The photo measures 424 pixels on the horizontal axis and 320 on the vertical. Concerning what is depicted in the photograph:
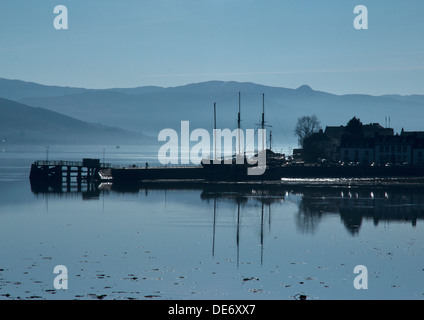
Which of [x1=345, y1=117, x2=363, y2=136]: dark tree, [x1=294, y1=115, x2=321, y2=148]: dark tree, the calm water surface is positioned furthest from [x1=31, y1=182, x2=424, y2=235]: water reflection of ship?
[x1=294, y1=115, x2=321, y2=148]: dark tree

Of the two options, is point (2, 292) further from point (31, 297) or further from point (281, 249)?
point (281, 249)

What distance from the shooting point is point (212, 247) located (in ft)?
146

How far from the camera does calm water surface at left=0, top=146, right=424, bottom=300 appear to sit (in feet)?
108

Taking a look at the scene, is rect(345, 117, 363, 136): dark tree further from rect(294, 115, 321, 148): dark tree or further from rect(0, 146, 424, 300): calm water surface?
rect(0, 146, 424, 300): calm water surface

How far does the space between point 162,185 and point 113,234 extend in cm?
5006

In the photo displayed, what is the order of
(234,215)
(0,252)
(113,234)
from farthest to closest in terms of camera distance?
1. (234,215)
2. (113,234)
3. (0,252)

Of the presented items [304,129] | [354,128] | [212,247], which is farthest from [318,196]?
[304,129]

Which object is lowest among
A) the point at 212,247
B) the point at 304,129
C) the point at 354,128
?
the point at 212,247

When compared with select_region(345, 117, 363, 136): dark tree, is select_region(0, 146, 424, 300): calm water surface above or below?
below

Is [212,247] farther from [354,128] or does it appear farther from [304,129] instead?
[304,129]

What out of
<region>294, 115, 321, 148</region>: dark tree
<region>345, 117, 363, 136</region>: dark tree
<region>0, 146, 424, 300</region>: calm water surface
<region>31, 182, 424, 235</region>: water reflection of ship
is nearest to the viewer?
<region>0, 146, 424, 300</region>: calm water surface

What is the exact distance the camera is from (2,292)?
103ft

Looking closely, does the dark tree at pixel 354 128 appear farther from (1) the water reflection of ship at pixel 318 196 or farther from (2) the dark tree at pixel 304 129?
(1) the water reflection of ship at pixel 318 196

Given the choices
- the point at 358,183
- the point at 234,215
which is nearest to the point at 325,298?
the point at 234,215
